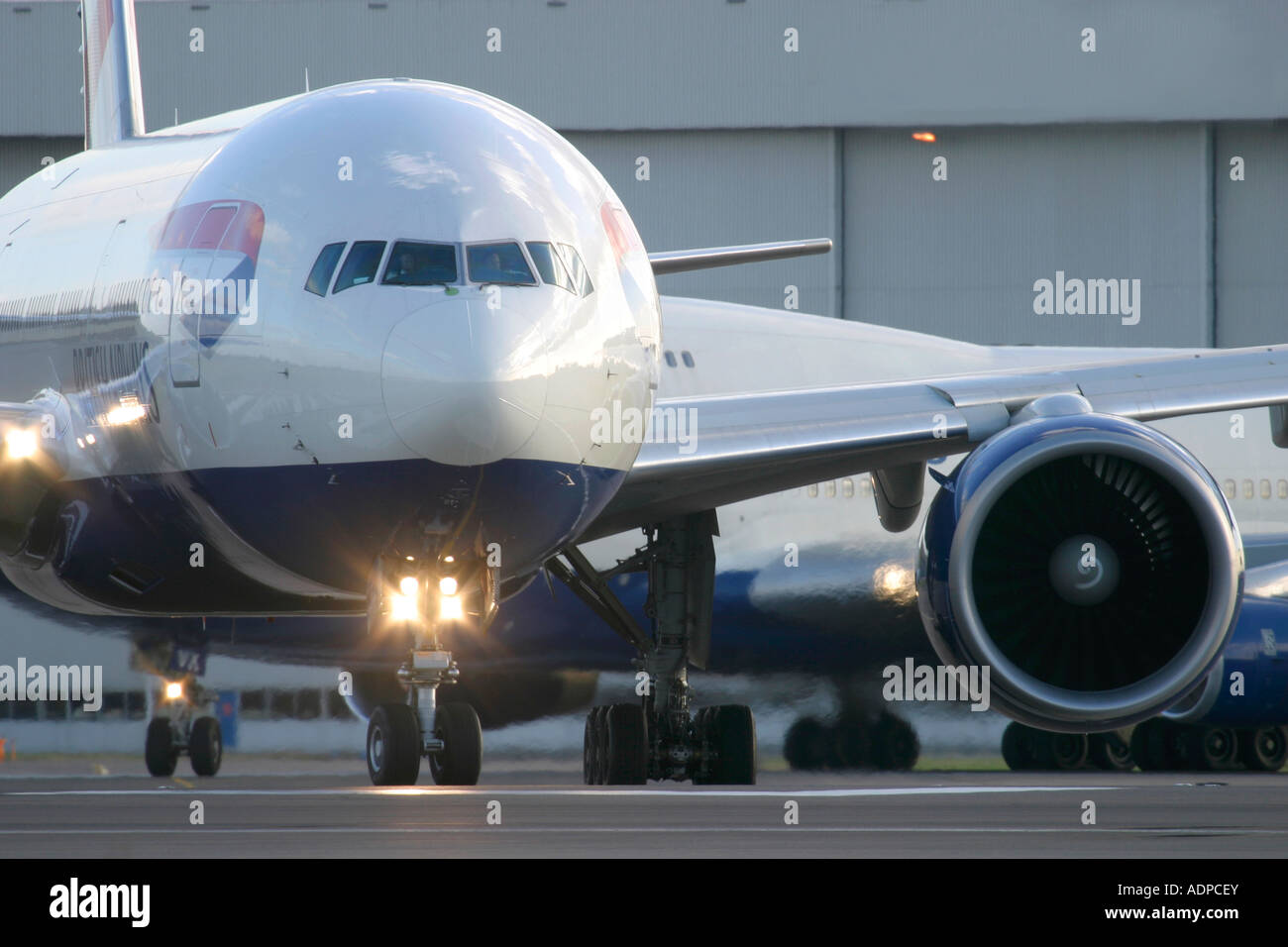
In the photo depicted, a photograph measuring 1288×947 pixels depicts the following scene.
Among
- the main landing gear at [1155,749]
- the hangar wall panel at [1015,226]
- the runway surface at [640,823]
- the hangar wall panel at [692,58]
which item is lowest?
the main landing gear at [1155,749]

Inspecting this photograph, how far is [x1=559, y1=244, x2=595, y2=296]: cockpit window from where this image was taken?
8.95 meters

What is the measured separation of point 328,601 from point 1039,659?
12.1ft

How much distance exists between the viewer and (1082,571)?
10.1m

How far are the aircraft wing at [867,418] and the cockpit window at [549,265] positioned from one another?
1.71m

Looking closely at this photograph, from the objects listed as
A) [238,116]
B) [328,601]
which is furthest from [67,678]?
[238,116]

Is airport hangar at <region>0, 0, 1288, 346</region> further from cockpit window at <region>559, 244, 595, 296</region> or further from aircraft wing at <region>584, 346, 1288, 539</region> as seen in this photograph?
cockpit window at <region>559, 244, 595, 296</region>

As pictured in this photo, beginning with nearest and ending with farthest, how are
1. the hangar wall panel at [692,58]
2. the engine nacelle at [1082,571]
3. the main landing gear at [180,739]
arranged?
the engine nacelle at [1082,571] < the main landing gear at [180,739] < the hangar wall panel at [692,58]

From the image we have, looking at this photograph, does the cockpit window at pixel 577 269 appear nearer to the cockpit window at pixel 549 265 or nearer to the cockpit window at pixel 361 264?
the cockpit window at pixel 549 265

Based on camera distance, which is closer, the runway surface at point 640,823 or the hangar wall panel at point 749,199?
the runway surface at point 640,823

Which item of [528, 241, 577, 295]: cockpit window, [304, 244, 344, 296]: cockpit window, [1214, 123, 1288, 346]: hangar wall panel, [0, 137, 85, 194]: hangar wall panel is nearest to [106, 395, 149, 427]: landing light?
[304, 244, 344, 296]: cockpit window

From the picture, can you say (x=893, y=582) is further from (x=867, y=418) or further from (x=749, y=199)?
(x=867, y=418)

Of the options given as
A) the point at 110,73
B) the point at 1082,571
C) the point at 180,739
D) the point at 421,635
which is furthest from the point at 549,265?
the point at 180,739

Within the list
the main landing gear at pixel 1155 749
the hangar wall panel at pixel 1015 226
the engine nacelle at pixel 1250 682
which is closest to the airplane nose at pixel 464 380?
the engine nacelle at pixel 1250 682

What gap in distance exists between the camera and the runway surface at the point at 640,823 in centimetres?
659
